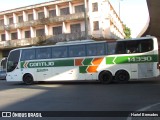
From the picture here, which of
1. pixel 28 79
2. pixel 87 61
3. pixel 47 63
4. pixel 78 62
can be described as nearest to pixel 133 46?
pixel 87 61

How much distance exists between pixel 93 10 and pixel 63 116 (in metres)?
34.1

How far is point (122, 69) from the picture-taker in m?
19.0

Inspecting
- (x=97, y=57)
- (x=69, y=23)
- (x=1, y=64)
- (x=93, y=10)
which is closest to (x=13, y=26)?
(x=69, y=23)

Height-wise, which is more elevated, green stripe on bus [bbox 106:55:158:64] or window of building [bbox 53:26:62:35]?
window of building [bbox 53:26:62:35]

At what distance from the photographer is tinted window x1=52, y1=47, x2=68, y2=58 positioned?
2062 cm

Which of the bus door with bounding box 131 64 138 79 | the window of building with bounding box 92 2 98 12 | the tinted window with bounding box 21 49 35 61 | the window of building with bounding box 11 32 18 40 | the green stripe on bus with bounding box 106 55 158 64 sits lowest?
the bus door with bounding box 131 64 138 79

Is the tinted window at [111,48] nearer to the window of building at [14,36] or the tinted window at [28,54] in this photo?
the tinted window at [28,54]

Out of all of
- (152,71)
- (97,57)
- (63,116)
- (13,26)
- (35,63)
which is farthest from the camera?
(13,26)

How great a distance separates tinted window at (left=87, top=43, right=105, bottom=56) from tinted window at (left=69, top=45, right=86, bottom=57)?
41cm

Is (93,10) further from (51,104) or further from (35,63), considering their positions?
(51,104)

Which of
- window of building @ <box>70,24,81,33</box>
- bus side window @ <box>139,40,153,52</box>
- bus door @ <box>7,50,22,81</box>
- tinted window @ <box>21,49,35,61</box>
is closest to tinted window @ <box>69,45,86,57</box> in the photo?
tinted window @ <box>21,49,35,61</box>

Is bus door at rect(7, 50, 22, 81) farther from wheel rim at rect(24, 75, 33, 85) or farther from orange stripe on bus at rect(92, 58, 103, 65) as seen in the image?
orange stripe on bus at rect(92, 58, 103, 65)

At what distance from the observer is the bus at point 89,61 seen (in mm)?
18469

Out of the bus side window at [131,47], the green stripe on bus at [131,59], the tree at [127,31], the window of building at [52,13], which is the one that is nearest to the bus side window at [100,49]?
the green stripe on bus at [131,59]
